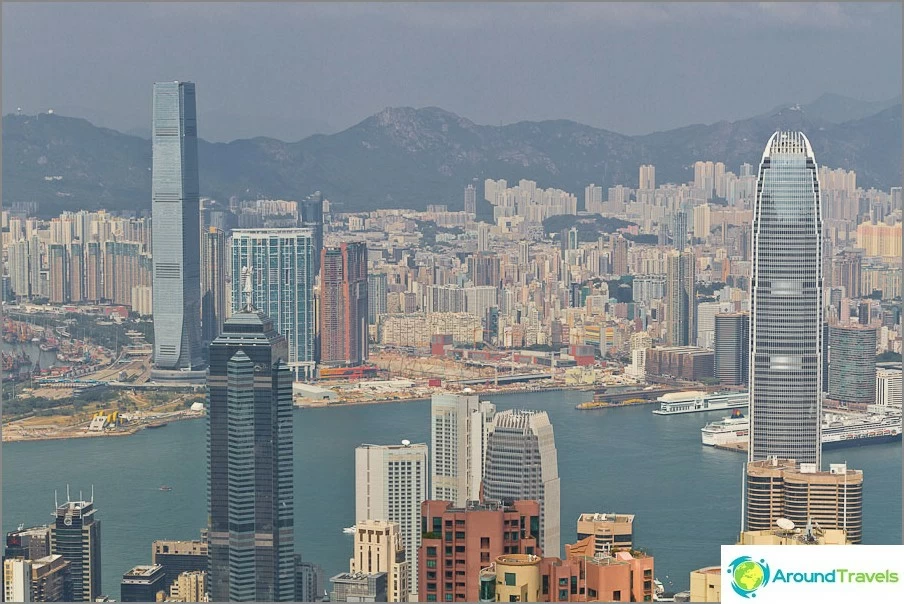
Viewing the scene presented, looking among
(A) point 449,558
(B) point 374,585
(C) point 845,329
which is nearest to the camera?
(A) point 449,558

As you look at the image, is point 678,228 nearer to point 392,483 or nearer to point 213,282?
point 213,282

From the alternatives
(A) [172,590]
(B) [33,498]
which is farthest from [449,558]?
(B) [33,498]

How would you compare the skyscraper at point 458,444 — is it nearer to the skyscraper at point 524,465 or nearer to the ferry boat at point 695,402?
the skyscraper at point 524,465

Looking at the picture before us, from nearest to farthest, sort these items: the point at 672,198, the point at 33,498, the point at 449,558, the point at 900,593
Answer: the point at 900,593 → the point at 449,558 → the point at 33,498 → the point at 672,198

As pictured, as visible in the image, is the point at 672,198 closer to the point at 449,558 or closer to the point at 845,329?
the point at 845,329

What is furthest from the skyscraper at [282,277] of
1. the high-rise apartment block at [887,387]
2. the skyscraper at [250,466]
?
the high-rise apartment block at [887,387]

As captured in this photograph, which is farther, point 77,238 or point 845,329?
point 77,238

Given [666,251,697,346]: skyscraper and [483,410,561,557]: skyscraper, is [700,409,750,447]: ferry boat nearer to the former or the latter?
[666,251,697,346]: skyscraper

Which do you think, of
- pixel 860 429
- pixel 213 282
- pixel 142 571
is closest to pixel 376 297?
pixel 213 282
